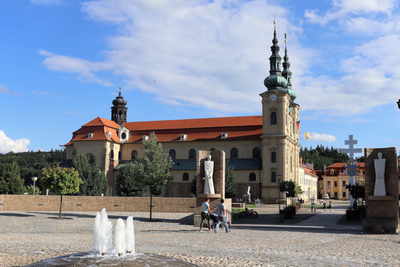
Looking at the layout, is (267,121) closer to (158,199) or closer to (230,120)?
(230,120)

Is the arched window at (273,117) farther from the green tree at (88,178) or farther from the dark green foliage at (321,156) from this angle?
the dark green foliage at (321,156)

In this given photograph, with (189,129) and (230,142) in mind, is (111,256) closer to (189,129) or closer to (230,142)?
(230,142)

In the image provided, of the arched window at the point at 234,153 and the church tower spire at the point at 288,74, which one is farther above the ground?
the church tower spire at the point at 288,74

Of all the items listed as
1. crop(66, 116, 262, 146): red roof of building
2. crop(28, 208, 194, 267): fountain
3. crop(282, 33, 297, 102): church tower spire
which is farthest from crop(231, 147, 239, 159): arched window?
crop(28, 208, 194, 267): fountain

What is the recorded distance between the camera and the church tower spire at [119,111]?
78000 millimetres

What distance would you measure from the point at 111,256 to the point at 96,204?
2628cm

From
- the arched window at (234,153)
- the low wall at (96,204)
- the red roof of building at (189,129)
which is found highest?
the red roof of building at (189,129)

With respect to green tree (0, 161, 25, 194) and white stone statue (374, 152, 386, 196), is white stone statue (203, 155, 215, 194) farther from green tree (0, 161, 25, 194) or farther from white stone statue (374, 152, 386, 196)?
green tree (0, 161, 25, 194)

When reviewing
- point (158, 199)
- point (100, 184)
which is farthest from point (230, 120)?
point (158, 199)

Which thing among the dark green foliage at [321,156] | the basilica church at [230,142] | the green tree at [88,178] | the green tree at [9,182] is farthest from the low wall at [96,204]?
the dark green foliage at [321,156]

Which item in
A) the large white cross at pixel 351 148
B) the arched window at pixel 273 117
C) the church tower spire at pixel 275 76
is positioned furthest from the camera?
the church tower spire at pixel 275 76

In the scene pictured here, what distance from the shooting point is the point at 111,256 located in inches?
316

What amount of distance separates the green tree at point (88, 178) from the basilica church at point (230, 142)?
44.6 feet

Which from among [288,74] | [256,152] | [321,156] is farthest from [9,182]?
[321,156]
